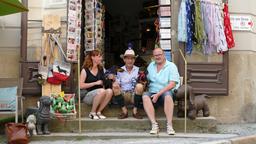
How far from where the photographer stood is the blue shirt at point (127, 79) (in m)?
9.20

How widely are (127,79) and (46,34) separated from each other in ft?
6.00

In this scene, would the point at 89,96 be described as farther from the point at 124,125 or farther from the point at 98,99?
the point at 124,125

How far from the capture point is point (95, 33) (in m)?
10.5

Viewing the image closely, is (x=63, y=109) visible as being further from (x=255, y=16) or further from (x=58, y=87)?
(x=255, y=16)

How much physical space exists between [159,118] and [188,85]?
920 mm

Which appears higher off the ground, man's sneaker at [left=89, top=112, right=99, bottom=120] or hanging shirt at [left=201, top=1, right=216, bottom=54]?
hanging shirt at [left=201, top=1, right=216, bottom=54]

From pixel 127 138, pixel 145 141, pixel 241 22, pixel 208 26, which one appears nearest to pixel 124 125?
pixel 127 138

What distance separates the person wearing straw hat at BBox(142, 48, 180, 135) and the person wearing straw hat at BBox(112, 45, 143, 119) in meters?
0.26

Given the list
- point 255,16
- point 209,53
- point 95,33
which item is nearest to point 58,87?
point 95,33

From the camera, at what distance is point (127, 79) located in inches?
364

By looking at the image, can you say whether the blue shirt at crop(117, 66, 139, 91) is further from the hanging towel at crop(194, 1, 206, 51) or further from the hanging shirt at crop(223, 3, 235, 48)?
the hanging shirt at crop(223, 3, 235, 48)

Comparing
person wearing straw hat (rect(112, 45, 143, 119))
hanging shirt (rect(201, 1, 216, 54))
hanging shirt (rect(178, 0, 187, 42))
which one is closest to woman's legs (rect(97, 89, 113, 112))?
person wearing straw hat (rect(112, 45, 143, 119))

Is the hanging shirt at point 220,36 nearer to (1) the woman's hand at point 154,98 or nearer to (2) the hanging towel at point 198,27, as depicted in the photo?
(2) the hanging towel at point 198,27

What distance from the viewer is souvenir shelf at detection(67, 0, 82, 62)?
941 cm
